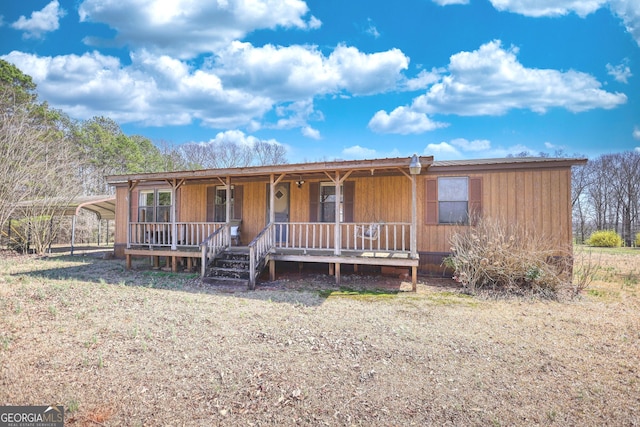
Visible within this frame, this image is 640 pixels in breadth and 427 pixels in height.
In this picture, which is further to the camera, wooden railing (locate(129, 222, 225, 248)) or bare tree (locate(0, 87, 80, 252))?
bare tree (locate(0, 87, 80, 252))

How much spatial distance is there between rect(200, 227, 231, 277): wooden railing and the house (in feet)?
0.09

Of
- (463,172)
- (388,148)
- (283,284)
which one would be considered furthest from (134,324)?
(388,148)

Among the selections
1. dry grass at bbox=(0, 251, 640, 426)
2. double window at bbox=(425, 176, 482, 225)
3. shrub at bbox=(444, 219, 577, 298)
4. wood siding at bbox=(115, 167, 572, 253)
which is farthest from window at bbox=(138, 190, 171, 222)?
shrub at bbox=(444, 219, 577, 298)

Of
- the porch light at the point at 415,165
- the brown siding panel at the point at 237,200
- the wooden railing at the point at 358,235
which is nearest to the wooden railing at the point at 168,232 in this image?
the brown siding panel at the point at 237,200

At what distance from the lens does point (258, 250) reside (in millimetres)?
8336

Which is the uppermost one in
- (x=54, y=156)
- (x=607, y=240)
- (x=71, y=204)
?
(x=54, y=156)

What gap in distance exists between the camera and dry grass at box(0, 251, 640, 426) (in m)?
2.92

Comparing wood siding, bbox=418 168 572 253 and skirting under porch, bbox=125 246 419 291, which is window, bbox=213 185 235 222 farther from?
wood siding, bbox=418 168 572 253

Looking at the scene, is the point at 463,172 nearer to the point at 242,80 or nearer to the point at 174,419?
the point at 174,419

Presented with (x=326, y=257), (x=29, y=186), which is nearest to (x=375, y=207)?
(x=326, y=257)

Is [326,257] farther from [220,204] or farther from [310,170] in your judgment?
[220,204]

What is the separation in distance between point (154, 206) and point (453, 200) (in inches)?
404

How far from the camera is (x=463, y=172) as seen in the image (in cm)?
912

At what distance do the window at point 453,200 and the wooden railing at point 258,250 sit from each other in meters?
4.63
